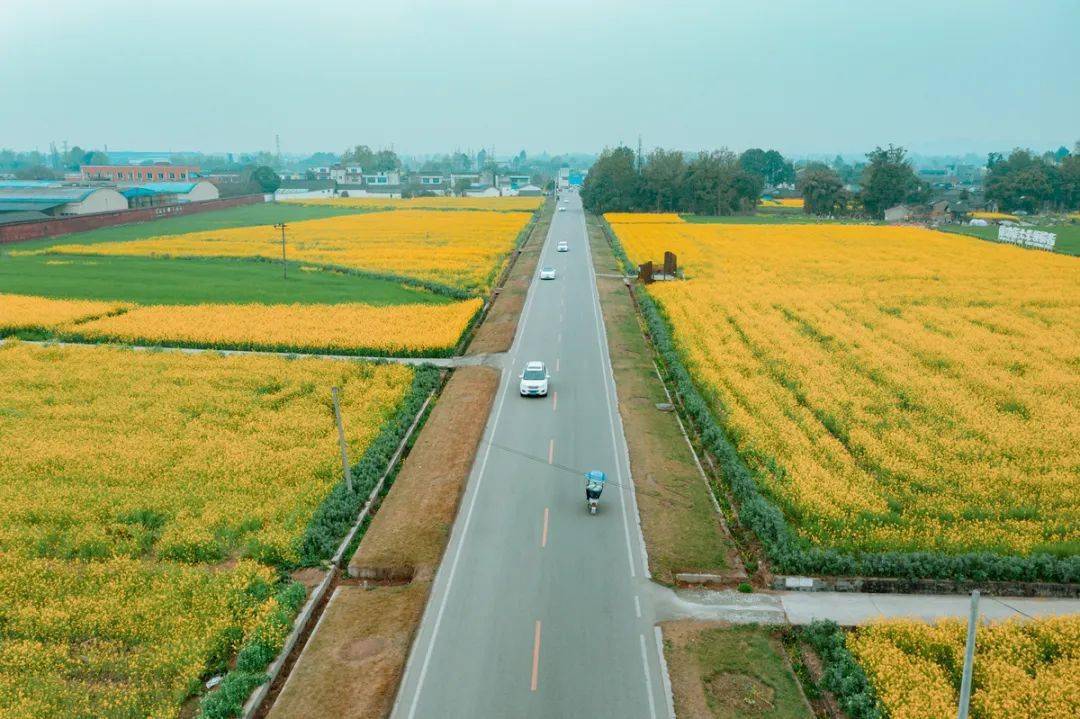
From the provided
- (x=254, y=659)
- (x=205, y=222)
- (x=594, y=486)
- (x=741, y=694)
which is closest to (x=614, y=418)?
(x=594, y=486)

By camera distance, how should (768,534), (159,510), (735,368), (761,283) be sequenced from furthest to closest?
(761,283) < (735,368) < (159,510) < (768,534)

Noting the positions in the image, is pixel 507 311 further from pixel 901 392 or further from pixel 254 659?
pixel 254 659

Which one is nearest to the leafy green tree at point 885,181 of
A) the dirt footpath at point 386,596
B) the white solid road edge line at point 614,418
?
the white solid road edge line at point 614,418

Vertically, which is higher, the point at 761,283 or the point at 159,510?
the point at 761,283

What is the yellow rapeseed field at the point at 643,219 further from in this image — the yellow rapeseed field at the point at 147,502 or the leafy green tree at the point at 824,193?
the yellow rapeseed field at the point at 147,502

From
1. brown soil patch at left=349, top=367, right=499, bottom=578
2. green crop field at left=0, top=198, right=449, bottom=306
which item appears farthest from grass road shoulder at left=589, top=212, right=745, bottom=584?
green crop field at left=0, top=198, right=449, bottom=306

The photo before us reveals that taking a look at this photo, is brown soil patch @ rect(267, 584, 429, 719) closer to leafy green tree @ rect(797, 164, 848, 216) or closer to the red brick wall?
the red brick wall

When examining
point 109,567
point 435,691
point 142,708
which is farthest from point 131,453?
point 435,691

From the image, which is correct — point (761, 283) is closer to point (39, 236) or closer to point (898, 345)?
point (898, 345)
